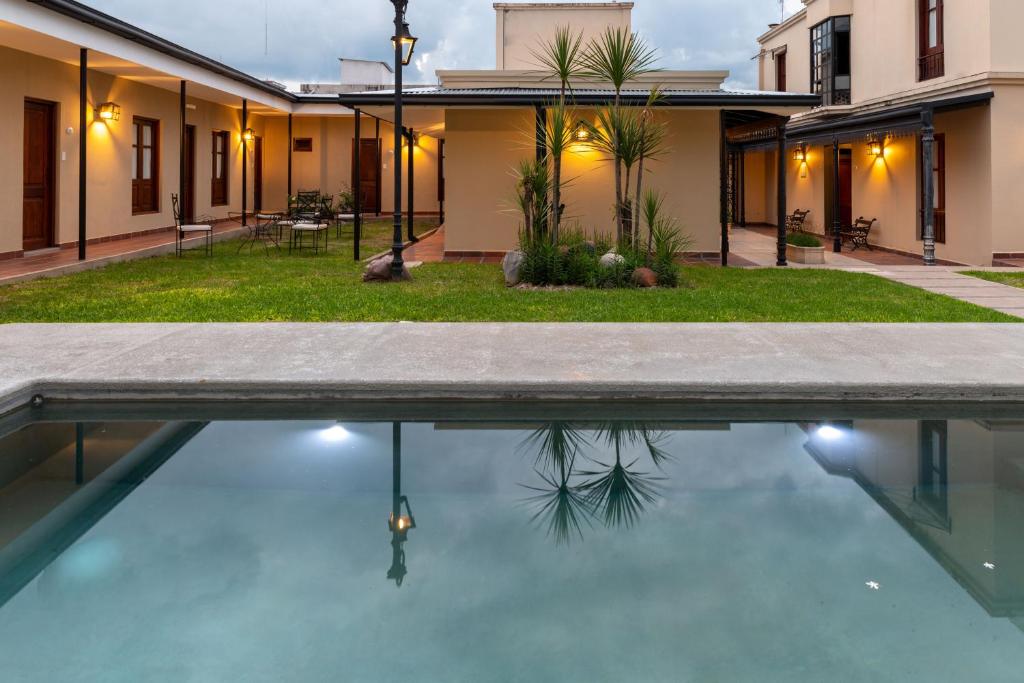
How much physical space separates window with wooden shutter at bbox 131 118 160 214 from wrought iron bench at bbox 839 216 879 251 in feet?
48.6

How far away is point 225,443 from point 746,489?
115 inches

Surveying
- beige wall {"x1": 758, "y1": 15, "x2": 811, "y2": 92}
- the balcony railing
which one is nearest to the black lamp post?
the balcony railing

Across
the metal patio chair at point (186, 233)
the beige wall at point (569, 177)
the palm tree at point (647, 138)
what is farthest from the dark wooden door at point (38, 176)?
the palm tree at point (647, 138)

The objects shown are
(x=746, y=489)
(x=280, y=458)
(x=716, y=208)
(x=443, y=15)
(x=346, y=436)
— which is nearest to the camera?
(x=746, y=489)

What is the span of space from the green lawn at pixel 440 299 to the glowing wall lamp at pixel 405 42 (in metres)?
3.01

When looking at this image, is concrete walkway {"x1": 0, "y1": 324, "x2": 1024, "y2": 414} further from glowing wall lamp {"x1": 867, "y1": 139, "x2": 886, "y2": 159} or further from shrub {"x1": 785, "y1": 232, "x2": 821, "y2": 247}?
glowing wall lamp {"x1": 867, "y1": 139, "x2": 886, "y2": 159}

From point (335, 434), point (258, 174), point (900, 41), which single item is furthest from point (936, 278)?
point (258, 174)

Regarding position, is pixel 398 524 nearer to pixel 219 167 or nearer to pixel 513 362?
pixel 513 362

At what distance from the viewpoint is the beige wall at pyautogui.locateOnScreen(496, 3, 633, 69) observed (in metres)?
20.5

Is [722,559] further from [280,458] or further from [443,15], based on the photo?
[443,15]

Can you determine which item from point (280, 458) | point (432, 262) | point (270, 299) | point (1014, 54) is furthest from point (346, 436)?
point (1014, 54)

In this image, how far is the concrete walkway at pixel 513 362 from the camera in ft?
19.0

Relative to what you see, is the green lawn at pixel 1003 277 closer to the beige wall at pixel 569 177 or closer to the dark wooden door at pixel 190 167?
the beige wall at pixel 569 177

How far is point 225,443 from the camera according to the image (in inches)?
202
